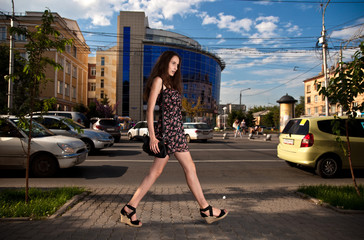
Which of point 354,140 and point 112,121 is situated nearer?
point 354,140

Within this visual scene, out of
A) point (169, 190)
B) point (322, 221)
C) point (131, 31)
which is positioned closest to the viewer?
point (322, 221)

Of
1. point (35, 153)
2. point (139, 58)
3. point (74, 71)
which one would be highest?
point (139, 58)

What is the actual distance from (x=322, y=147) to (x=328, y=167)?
56 cm

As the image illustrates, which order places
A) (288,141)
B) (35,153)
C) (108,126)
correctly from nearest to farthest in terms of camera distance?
(35,153), (288,141), (108,126)

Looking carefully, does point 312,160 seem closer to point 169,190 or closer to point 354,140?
point 354,140

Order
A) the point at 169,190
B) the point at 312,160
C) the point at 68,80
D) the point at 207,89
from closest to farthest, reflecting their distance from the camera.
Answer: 1. the point at 169,190
2. the point at 312,160
3. the point at 68,80
4. the point at 207,89

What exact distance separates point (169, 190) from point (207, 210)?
2.06m

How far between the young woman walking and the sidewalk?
18 cm

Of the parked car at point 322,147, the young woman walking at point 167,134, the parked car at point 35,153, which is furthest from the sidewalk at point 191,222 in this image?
the parked car at point 322,147

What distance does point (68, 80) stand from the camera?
4425 cm

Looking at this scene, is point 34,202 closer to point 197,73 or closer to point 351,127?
point 351,127

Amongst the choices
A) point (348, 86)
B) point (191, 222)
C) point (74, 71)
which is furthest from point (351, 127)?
point (74, 71)

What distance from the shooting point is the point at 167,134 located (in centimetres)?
318

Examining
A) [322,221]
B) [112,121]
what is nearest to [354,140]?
[322,221]
